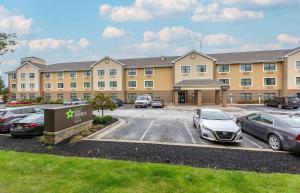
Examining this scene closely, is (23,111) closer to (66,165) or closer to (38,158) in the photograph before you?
(38,158)

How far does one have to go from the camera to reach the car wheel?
954 centimetres

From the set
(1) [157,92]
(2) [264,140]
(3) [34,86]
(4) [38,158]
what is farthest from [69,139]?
(3) [34,86]

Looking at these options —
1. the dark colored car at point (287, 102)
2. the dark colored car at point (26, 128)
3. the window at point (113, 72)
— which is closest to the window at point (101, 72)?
the window at point (113, 72)

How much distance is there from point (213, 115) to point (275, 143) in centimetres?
374

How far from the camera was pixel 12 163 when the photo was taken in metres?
7.00

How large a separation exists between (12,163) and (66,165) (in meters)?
1.93

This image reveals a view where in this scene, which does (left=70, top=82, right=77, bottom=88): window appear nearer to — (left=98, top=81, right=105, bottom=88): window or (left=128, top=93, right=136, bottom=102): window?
(left=98, top=81, right=105, bottom=88): window

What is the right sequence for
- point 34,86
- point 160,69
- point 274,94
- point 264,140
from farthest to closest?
point 34,86, point 160,69, point 274,94, point 264,140

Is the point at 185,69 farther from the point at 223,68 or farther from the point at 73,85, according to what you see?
the point at 73,85

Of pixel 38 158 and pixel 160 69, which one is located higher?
pixel 160 69

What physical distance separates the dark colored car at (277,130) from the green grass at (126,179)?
10.8 feet

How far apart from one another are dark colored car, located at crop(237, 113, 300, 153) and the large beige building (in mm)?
23947

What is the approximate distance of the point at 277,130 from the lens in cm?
994

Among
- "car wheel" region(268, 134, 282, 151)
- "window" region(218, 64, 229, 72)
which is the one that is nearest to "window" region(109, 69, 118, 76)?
"window" region(218, 64, 229, 72)
